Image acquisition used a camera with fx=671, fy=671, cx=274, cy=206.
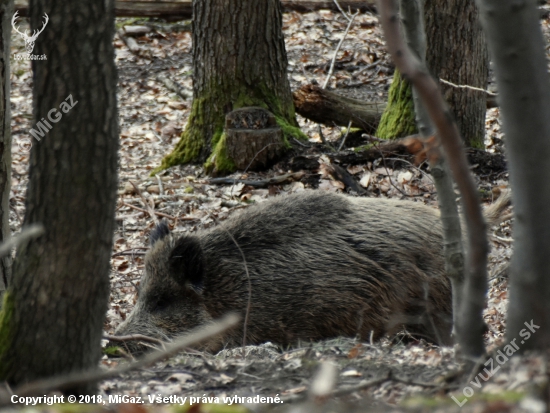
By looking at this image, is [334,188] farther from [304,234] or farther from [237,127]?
[304,234]

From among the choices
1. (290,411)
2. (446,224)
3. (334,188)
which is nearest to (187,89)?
(334,188)

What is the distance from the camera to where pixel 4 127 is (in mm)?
4949

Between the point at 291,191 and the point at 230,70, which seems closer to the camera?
the point at 291,191

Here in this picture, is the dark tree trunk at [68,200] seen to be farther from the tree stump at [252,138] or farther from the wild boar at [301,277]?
the tree stump at [252,138]

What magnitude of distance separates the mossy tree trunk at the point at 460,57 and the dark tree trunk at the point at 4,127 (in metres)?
5.55

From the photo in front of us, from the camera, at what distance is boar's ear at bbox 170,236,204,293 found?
19.5 feet

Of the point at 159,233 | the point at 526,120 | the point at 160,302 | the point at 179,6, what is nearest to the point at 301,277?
the point at 160,302

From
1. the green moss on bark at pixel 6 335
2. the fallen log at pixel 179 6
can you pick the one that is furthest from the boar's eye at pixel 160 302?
the fallen log at pixel 179 6

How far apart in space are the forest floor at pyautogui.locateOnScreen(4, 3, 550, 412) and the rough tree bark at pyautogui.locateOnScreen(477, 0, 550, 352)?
1.53ft

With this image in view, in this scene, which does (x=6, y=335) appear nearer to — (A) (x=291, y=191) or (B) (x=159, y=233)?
(B) (x=159, y=233)

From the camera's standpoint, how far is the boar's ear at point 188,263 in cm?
595

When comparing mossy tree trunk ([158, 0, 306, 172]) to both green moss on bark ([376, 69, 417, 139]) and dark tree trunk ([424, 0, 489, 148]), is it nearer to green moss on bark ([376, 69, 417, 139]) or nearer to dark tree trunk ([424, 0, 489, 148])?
green moss on bark ([376, 69, 417, 139])

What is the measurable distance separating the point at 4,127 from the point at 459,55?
19.9 ft

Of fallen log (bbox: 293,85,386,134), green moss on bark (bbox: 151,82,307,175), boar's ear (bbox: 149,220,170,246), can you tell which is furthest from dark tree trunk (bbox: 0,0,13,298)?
fallen log (bbox: 293,85,386,134)
